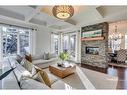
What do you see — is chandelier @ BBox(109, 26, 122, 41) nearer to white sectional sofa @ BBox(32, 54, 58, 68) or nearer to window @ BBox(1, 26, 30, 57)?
white sectional sofa @ BBox(32, 54, 58, 68)

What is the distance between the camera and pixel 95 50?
611 cm

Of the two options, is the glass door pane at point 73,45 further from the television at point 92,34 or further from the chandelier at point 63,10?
the chandelier at point 63,10

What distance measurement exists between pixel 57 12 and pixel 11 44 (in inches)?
142

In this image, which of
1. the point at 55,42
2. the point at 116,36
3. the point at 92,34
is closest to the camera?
the point at 92,34

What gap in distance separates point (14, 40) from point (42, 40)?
1754 mm

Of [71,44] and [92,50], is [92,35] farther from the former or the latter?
[71,44]

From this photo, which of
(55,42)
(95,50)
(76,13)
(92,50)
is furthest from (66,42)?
(76,13)

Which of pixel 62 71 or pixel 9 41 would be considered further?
pixel 9 41

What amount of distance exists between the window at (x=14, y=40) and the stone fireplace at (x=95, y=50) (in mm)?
3416

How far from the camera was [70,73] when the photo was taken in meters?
4.00

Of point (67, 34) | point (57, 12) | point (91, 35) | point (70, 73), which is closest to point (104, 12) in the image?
point (91, 35)

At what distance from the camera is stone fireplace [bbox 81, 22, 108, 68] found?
18.2 feet
